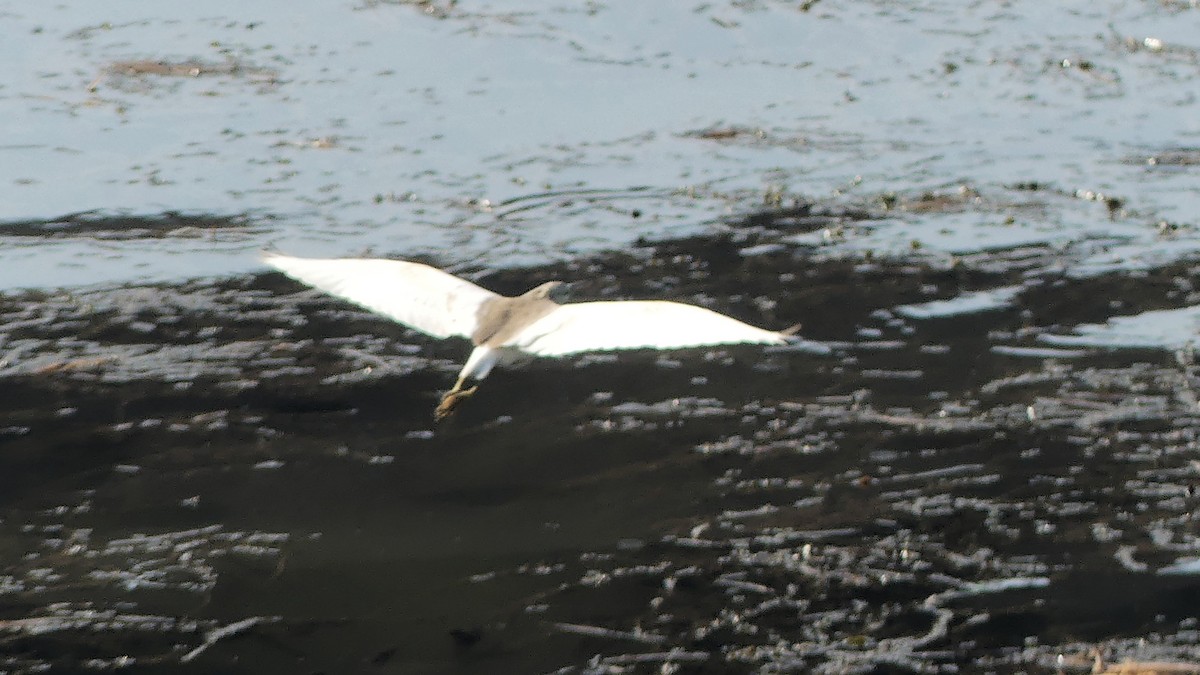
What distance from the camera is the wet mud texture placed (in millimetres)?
3092

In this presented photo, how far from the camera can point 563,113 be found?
20.7ft

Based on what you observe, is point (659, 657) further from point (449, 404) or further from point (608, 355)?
point (608, 355)

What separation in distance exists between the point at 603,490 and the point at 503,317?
0.70 metres

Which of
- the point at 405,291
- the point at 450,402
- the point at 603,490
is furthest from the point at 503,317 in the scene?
the point at 603,490

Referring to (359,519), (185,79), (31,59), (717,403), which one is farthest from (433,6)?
(359,519)

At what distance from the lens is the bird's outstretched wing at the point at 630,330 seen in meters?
3.90

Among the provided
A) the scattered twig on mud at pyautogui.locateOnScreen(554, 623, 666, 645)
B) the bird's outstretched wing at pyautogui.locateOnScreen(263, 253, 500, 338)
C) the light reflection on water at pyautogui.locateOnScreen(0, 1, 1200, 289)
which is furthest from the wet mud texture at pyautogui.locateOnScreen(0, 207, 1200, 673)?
the light reflection on water at pyautogui.locateOnScreen(0, 1, 1200, 289)

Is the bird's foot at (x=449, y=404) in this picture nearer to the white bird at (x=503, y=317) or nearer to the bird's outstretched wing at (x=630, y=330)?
the white bird at (x=503, y=317)

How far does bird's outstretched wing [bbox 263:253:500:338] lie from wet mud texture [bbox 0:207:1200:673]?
0.12 m

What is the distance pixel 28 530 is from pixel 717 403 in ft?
5.86

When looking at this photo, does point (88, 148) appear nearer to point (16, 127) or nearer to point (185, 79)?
point (16, 127)

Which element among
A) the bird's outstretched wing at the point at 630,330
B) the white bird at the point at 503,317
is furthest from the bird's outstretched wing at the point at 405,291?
the bird's outstretched wing at the point at 630,330

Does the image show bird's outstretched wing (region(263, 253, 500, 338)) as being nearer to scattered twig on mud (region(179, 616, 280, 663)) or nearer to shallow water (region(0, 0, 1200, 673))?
shallow water (region(0, 0, 1200, 673))

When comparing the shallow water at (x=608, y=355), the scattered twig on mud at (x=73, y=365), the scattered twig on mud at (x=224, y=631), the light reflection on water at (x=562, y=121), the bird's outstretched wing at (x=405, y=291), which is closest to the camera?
the scattered twig on mud at (x=224, y=631)
